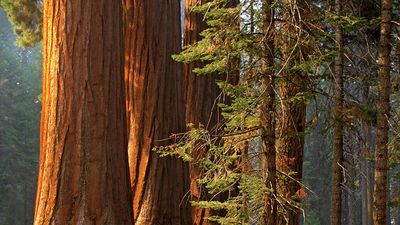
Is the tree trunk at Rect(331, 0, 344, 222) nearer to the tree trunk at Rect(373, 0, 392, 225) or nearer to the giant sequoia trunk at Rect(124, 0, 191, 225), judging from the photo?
the tree trunk at Rect(373, 0, 392, 225)

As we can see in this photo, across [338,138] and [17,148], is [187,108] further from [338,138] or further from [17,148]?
[17,148]

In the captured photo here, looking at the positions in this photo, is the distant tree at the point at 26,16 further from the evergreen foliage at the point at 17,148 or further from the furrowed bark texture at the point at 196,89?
the evergreen foliage at the point at 17,148

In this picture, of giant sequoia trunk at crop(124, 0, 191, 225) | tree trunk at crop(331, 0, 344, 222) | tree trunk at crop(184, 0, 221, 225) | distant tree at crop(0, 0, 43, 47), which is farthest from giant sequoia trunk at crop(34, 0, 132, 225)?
distant tree at crop(0, 0, 43, 47)

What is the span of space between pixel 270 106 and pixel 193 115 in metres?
4.09

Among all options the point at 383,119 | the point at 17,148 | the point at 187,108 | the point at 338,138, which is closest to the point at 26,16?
the point at 187,108

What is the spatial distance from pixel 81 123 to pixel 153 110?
160cm

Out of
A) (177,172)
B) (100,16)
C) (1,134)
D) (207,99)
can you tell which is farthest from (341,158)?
(1,134)

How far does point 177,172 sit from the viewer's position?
22.7ft

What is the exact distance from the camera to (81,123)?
5406mm

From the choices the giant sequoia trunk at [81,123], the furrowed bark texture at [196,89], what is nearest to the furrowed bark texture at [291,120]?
the giant sequoia trunk at [81,123]

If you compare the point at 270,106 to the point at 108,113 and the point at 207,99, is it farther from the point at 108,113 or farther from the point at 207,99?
the point at 207,99

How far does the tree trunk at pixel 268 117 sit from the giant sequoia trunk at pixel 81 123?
5.98 feet

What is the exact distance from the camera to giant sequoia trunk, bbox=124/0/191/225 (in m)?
6.66

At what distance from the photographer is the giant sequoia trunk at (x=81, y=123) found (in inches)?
209
